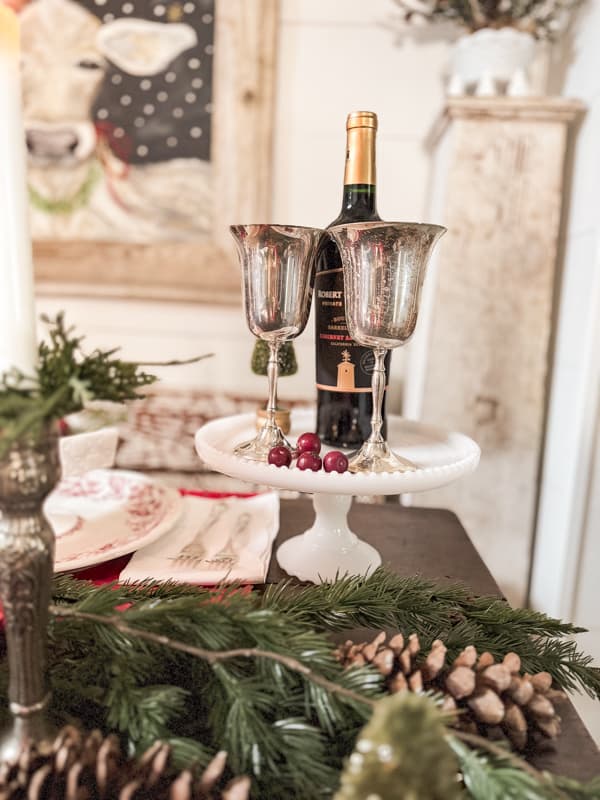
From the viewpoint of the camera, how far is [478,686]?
320 millimetres

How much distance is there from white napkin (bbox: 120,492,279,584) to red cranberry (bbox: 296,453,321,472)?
4.5 inches

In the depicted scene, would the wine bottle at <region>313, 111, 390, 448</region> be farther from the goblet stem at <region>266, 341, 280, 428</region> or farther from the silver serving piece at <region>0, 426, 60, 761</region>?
the silver serving piece at <region>0, 426, 60, 761</region>

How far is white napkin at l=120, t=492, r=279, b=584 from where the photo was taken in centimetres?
56

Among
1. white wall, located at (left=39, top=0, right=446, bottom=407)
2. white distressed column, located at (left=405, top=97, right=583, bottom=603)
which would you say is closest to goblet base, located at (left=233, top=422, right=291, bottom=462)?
white distressed column, located at (left=405, top=97, right=583, bottom=603)

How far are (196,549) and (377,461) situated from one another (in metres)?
0.21

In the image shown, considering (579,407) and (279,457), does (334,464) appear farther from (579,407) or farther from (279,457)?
(579,407)

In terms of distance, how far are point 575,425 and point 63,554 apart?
0.85 metres

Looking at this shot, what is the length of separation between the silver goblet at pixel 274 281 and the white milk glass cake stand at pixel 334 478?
1.9 inches

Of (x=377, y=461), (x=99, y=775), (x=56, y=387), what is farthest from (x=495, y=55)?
(x=99, y=775)

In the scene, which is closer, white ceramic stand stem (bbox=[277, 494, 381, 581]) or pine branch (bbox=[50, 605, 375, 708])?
pine branch (bbox=[50, 605, 375, 708])

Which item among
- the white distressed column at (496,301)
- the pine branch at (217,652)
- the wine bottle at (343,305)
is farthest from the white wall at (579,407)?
the pine branch at (217,652)

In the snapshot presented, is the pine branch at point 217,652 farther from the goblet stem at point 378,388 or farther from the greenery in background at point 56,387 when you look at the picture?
the goblet stem at point 378,388

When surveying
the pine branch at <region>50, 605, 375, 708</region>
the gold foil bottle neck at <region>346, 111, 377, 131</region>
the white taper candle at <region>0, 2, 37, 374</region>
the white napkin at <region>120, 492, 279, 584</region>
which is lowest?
the white napkin at <region>120, 492, 279, 584</region>

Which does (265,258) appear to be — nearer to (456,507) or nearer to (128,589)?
(128,589)
